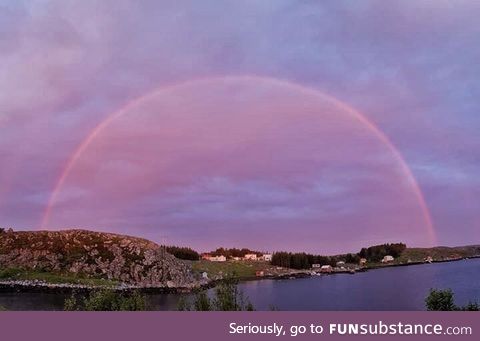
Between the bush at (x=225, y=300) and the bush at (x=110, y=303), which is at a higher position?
the bush at (x=225, y=300)

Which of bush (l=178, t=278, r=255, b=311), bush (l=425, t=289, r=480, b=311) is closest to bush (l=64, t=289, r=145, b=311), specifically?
bush (l=178, t=278, r=255, b=311)

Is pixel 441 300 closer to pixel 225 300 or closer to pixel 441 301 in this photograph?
pixel 441 301

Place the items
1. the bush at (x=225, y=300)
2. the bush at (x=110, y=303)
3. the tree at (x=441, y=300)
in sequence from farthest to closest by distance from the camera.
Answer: the bush at (x=110, y=303)
the tree at (x=441, y=300)
the bush at (x=225, y=300)

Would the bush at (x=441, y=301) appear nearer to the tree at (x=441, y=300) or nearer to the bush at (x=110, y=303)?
the tree at (x=441, y=300)

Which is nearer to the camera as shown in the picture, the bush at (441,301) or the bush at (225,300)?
the bush at (225,300)

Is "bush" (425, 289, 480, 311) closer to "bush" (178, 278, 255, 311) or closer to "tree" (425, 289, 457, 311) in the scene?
"tree" (425, 289, 457, 311)

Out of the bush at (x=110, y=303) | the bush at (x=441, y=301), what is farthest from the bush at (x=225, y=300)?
the bush at (x=441, y=301)

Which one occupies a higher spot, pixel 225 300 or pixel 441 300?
pixel 225 300

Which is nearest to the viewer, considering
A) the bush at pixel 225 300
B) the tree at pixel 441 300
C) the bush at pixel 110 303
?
the bush at pixel 225 300

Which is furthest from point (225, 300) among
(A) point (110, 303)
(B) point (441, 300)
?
(B) point (441, 300)

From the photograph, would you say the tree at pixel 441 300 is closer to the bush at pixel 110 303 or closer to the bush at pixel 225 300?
the bush at pixel 225 300

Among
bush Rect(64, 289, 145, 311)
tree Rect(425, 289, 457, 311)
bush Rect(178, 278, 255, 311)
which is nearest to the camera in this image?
bush Rect(178, 278, 255, 311)
